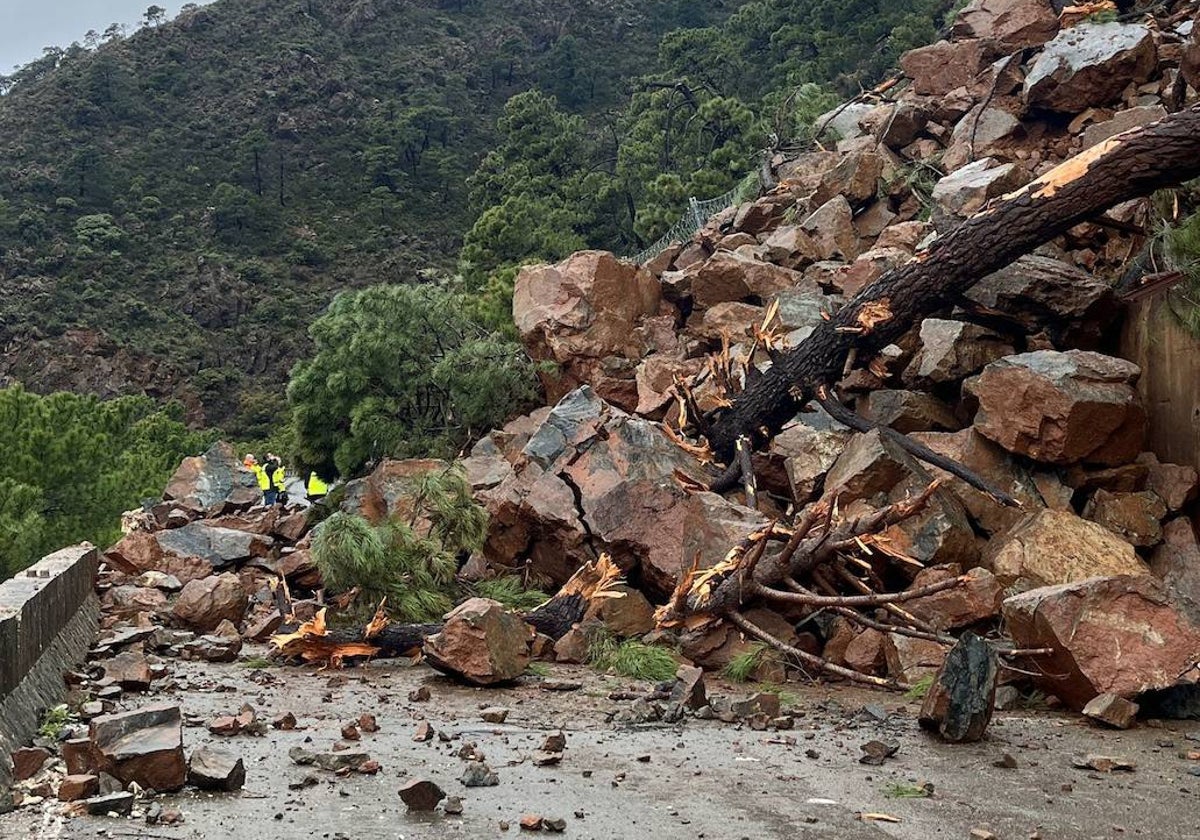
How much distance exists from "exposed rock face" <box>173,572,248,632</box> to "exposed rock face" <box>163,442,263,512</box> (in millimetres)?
5110

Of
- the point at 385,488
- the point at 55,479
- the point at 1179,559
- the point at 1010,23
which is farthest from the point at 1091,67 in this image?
the point at 55,479

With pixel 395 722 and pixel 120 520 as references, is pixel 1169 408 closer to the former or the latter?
pixel 395 722

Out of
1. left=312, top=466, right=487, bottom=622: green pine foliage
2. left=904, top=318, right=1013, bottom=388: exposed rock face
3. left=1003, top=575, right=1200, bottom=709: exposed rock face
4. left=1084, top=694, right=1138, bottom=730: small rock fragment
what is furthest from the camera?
left=904, top=318, right=1013, bottom=388: exposed rock face

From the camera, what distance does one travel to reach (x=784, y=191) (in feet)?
50.3

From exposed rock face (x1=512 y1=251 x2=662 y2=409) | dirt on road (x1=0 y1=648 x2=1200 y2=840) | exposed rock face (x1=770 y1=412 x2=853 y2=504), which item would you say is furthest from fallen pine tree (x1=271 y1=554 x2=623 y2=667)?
exposed rock face (x1=512 y1=251 x2=662 y2=409)

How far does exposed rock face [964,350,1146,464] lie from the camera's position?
7543 millimetres

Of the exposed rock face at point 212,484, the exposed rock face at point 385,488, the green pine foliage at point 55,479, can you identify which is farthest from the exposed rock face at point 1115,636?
the green pine foliage at point 55,479

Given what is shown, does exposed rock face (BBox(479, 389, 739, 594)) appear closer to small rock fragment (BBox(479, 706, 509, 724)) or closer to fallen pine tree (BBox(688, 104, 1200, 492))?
fallen pine tree (BBox(688, 104, 1200, 492))

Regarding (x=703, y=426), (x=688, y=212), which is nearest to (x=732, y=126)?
(x=688, y=212)

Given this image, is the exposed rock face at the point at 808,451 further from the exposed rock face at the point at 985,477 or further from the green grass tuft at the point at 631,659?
the green grass tuft at the point at 631,659

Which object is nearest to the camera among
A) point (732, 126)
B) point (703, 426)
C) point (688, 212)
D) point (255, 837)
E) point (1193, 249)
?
point (255, 837)

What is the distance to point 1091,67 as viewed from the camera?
12109mm

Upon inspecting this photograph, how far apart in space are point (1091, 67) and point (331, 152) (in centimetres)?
5460

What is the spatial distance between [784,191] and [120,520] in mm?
10357
